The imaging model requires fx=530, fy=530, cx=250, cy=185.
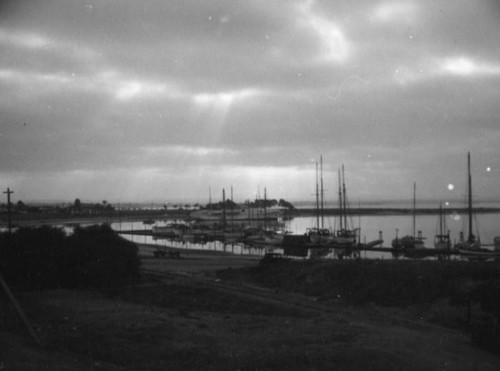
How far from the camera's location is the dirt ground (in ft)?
42.3

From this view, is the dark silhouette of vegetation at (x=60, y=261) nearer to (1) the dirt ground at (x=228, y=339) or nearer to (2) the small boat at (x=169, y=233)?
(1) the dirt ground at (x=228, y=339)

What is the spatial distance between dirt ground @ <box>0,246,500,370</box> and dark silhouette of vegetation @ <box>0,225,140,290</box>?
3830mm

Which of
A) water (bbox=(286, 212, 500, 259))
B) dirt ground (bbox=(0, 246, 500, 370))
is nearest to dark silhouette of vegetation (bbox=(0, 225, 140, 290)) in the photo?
dirt ground (bbox=(0, 246, 500, 370))

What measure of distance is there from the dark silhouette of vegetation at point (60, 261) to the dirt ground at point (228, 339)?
3830mm

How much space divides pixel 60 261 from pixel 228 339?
1665cm

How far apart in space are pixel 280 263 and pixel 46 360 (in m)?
26.5

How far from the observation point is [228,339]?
15977 mm

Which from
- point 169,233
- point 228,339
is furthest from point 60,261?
point 169,233

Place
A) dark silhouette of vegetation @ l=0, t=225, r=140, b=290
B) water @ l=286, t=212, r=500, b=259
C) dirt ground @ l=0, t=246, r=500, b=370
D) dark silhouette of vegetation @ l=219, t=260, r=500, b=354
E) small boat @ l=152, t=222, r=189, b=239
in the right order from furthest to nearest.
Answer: water @ l=286, t=212, r=500, b=259 → small boat @ l=152, t=222, r=189, b=239 → dark silhouette of vegetation @ l=0, t=225, r=140, b=290 → dark silhouette of vegetation @ l=219, t=260, r=500, b=354 → dirt ground @ l=0, t=246, r=500, b=370

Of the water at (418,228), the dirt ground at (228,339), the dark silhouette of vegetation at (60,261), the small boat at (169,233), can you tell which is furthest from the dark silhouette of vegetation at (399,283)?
the small boat at (169,233)

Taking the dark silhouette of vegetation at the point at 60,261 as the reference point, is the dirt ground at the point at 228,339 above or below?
below

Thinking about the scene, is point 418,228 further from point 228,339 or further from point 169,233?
point 228,339

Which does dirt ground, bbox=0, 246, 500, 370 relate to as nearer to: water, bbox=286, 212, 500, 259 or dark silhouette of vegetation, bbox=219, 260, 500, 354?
dark silhouette of vegetation, bbox=219, 260, 500, 354

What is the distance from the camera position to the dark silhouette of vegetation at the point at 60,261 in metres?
Answer: 27.9
